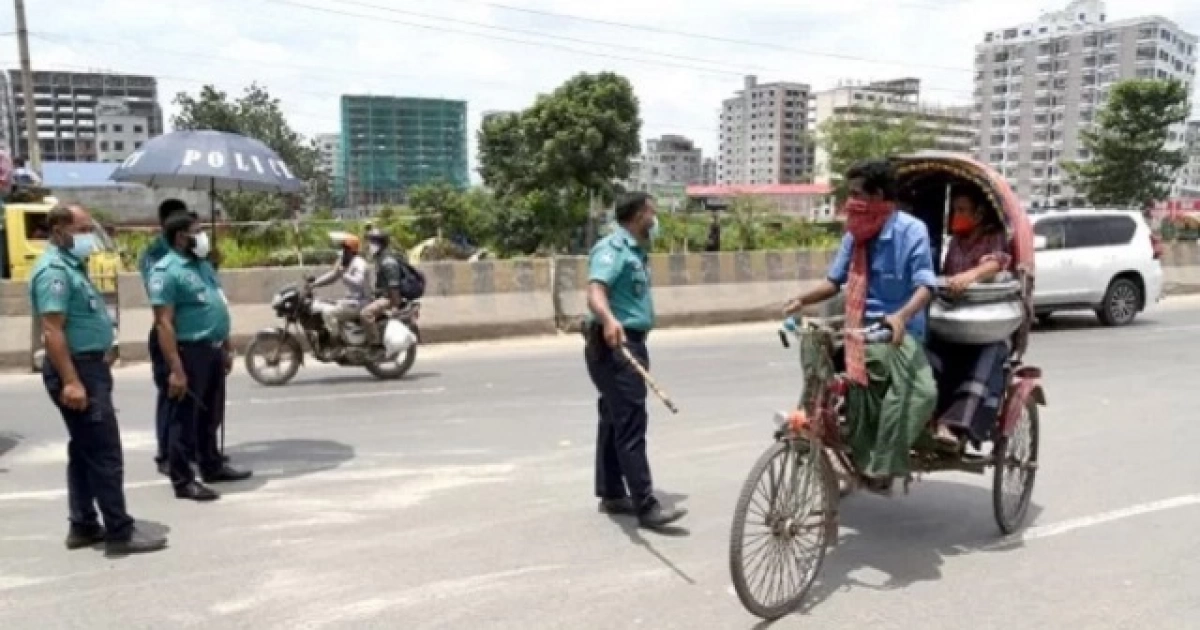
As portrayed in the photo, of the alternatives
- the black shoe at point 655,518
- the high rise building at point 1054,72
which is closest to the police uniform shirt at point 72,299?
the black shoe at point 655,518

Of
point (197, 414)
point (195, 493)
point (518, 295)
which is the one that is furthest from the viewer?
point (518, 295)

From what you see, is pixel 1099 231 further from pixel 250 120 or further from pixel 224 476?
pixel 250 120

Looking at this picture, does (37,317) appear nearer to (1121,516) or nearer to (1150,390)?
(1121,516)

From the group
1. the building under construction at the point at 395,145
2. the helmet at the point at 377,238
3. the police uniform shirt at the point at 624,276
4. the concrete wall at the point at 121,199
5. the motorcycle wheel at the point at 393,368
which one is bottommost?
the motorcycle wheel at the point at 393,368

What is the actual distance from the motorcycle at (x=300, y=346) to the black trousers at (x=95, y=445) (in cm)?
500

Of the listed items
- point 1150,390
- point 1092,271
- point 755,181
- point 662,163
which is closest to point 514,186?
point 1092,271

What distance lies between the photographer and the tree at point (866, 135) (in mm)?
48781

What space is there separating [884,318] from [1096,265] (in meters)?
11.7

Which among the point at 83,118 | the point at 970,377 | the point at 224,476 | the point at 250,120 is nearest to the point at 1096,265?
the point at 970,377

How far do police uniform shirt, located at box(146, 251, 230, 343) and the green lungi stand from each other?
3.82m

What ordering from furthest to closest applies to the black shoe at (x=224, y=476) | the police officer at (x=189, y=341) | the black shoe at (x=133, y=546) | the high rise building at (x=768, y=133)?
the high rise building at (x=768, y=133) < the black shoe at (x=224, y=476) < the police officer at (x=189, y=341) < the black shoe at (x=133, y=546)

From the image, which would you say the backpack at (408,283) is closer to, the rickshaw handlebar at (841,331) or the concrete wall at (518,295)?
the concrete wall at (518,295)

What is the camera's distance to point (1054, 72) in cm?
12838

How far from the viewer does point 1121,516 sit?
5.19 meters
